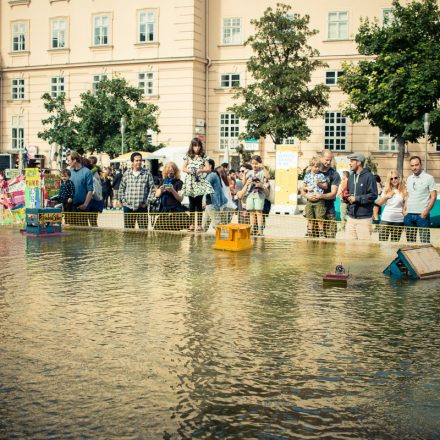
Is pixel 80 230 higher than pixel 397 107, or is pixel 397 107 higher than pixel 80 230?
pixel 397 107

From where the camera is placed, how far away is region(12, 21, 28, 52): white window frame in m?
56.2

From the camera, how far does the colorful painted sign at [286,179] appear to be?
30.0m

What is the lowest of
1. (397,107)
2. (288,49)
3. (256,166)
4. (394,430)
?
(394,430)

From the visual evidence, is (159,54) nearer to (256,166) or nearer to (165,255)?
(256,166)

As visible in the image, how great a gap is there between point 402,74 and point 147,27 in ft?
61.3

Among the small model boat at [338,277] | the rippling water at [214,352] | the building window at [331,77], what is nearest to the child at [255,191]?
the rippling water at [214,352]

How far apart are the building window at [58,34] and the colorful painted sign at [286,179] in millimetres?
28444

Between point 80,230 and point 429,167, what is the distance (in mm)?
32817

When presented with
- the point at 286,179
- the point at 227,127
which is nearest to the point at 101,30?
the point at 227,127

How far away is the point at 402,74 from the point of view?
39.1 m

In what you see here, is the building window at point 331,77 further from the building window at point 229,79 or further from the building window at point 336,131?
the building window at point 229,79

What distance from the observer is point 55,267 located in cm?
1246

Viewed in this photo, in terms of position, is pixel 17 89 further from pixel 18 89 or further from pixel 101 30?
pixel 101 30

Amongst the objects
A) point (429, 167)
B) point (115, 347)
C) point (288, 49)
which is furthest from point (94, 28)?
point (115, 347)
